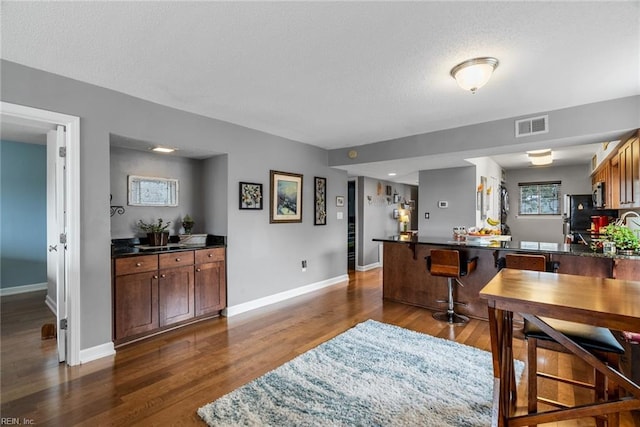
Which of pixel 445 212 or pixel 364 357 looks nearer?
pixel 364 357

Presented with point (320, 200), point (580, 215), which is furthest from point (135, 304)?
point (580, 215)

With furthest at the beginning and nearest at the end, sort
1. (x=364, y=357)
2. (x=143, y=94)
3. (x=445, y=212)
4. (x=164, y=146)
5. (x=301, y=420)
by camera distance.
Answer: (x=445, y=212) → (x=164, y=146) → (x=143, y=94) → (x=364, y=357) → (x=301, y=420)

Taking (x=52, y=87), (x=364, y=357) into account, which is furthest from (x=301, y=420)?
(x=52, y=87)

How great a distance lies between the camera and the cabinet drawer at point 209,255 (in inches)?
139

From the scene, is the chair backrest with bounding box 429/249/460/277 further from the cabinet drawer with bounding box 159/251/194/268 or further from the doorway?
the doorway

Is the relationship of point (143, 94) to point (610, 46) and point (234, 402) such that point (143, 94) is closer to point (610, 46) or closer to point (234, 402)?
point (234, 402)

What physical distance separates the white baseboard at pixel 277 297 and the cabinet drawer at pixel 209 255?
68 centimetres

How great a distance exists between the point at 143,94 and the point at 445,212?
518 centimetres

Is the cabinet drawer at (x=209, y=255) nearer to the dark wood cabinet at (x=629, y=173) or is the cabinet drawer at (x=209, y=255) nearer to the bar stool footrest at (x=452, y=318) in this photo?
the bar stool footrest at (x=452, y=318)

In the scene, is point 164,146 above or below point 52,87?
below

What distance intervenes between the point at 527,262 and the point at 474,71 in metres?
2.02

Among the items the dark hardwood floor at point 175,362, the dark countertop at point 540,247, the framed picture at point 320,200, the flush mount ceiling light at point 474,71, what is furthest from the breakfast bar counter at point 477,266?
the flush mount ceiling light at point 474,71

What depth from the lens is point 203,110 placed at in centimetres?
339

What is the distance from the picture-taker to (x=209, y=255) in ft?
11.9
